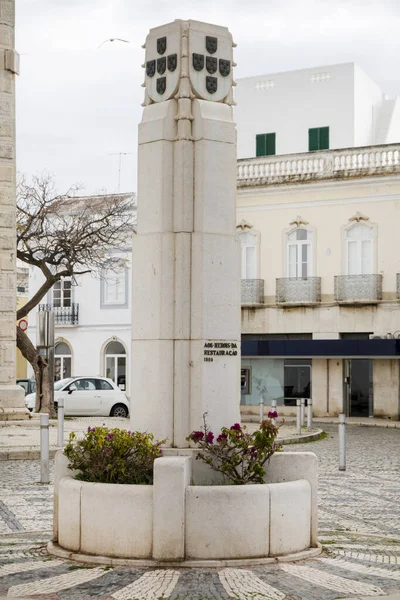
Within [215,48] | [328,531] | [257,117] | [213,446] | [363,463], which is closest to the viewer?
[213,446]

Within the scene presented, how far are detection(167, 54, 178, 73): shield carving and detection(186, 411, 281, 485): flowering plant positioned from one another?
330cm

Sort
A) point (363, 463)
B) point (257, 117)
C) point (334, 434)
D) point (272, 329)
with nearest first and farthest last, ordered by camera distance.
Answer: point (363, 463), point (334, 434), point (272, 329), point (257, 117)

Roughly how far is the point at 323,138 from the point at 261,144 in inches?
106

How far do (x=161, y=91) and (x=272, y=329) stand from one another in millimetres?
27829

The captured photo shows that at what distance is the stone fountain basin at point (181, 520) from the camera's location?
27.7 ft

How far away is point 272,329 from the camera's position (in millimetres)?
37562

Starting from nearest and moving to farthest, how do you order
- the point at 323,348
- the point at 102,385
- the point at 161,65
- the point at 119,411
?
the point at 161,65 → the point at 119,411 → the point at 102,385 → the point at 323,348

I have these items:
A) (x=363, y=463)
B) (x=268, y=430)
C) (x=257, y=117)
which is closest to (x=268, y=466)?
(x=268, y=430)

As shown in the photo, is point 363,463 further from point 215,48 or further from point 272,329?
point 272,329

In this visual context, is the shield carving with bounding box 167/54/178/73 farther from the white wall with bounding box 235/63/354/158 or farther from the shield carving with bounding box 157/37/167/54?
the white wall with bounding box 235/63/354/158

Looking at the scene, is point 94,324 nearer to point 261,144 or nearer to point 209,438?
point 261,144

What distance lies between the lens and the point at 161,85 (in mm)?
10031

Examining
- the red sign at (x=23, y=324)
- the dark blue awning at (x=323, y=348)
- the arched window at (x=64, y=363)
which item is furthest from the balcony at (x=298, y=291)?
the arched window at (x=64, y=363)

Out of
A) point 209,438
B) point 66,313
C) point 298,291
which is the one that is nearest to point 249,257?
point 298,291
